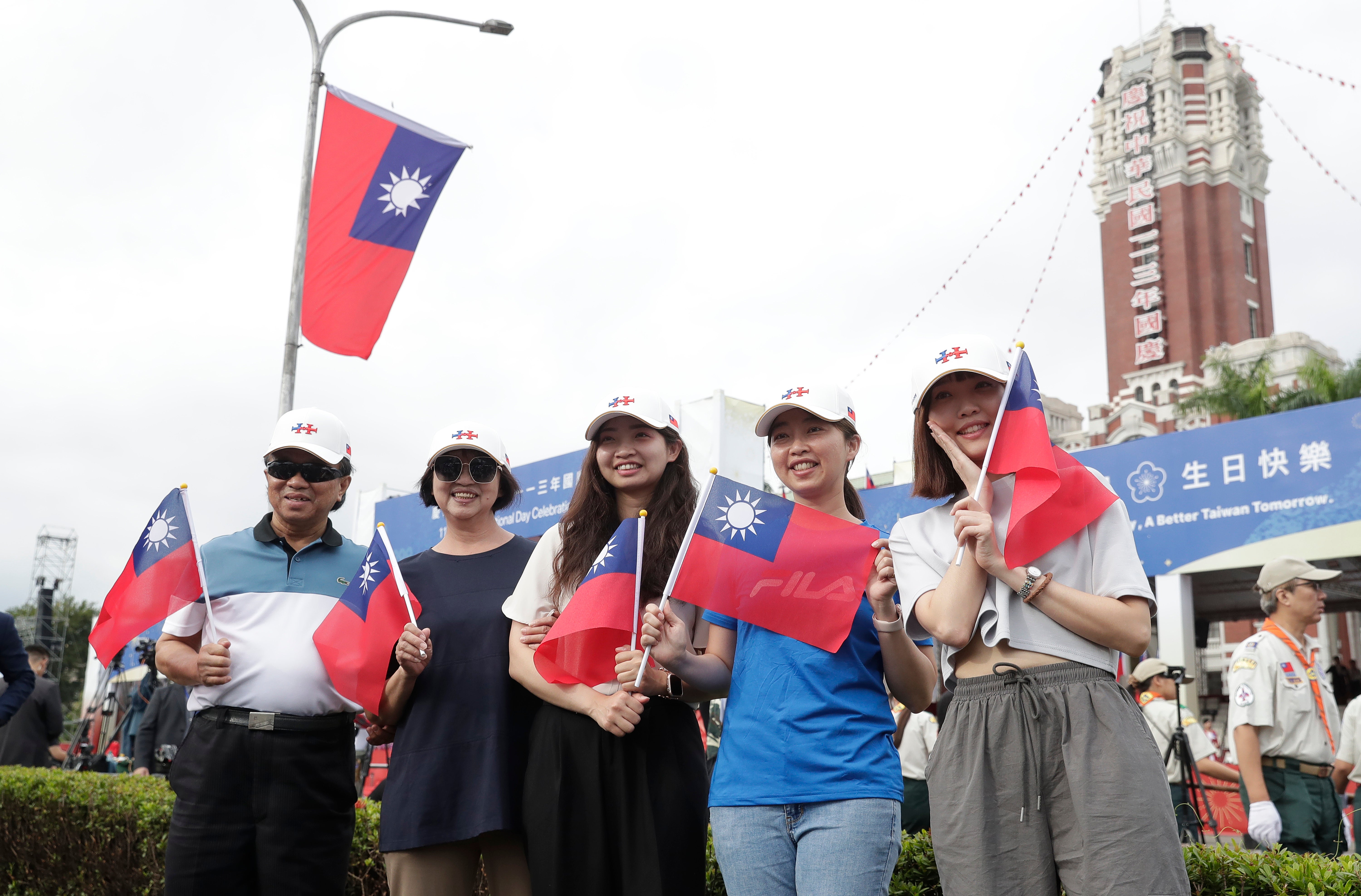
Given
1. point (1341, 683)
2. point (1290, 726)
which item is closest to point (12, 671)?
point (1290, 726)

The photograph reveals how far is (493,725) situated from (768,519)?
44.0 inches

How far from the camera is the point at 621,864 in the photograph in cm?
314

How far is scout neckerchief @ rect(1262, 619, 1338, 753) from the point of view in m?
5.22

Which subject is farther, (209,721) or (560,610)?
(209,721)

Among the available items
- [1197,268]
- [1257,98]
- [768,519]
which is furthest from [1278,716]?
[1257,98]

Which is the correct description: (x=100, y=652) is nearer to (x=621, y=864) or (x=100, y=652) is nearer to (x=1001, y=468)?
(x=621, y=864)

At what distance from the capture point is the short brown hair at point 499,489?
396 centimetres

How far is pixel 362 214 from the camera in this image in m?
8.46

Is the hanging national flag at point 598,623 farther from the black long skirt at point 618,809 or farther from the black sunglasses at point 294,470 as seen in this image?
the black sunglasses at point 294,470

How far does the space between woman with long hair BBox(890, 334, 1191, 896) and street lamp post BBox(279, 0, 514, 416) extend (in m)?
6.35

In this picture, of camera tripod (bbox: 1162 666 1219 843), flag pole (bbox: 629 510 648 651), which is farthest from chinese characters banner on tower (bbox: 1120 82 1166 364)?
flag pole (bbox: 629 510 648 651)

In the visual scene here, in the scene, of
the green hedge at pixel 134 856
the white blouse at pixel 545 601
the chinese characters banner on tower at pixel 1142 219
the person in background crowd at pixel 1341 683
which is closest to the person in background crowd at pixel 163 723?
the green hedge at pixel 134 856

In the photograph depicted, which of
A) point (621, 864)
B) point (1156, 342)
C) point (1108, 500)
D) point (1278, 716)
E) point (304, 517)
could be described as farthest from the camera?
point (1156, 342)

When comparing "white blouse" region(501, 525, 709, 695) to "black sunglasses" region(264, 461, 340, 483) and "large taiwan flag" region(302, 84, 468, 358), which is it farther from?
"large taiwan flag" region(302, 84, 468, 358)
